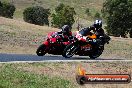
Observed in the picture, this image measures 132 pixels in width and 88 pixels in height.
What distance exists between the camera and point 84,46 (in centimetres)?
2512

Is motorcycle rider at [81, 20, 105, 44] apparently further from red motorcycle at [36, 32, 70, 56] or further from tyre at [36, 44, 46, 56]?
tyre at [36, 44, 46, 56]

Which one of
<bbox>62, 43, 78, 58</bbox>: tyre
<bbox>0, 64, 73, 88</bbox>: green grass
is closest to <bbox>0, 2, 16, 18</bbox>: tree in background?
<bbox>62, 43, 78, 58</bbox>: tyre

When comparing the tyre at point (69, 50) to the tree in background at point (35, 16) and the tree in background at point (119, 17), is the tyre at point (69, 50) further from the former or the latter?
the tree in background at point (35, 16)

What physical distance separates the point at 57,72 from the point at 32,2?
402 feet

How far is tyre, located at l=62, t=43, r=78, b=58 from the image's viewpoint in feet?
A: 81.1

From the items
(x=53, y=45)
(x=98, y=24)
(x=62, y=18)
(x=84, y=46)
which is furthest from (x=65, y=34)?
(x=62, y=18)

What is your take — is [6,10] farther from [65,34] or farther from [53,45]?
[53,45]

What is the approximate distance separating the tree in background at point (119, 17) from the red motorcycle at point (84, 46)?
53442 millimetres

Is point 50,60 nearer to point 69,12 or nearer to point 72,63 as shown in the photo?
point 72,63

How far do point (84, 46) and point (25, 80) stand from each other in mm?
8042

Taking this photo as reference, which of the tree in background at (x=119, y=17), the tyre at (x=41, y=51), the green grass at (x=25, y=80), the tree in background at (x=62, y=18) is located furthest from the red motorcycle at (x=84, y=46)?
the tree in background at (x=62, y=18)

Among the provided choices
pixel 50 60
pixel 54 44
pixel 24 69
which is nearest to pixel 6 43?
pixel 54 44

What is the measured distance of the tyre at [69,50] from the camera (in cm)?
2472

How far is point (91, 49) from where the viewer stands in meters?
25.5
